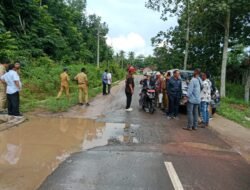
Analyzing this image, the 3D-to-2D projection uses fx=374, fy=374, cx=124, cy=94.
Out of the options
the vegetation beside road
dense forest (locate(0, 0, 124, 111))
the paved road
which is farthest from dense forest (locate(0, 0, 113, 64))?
the paved road

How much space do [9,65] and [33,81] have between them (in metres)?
10.7

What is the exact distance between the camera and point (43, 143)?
29.1ft

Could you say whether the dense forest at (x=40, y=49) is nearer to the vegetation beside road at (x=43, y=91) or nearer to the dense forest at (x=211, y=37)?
the vegetation beside road at (x=43, y=91)

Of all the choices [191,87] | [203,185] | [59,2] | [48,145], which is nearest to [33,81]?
[191,87]

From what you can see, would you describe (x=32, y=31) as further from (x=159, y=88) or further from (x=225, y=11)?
(x=159, y=88)

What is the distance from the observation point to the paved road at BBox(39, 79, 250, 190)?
6121mm

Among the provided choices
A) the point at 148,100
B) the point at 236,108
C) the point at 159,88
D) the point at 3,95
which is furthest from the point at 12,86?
the point at 236,108

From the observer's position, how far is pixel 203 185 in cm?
624

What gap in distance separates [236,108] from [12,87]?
12709 millimetres

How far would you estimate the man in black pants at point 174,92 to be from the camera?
1447 cm

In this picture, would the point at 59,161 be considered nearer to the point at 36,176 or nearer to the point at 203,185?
the point at 36,176

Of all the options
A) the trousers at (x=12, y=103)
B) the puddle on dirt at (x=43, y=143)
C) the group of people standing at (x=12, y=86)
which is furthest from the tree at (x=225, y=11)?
the trousers at (x=12, y=103)

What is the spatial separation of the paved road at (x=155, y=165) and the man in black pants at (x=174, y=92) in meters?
3.41

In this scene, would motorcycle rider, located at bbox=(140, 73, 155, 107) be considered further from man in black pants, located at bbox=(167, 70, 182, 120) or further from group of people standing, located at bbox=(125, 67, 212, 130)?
man in black pants, located at bbox=(167, 70, 182, 120)
